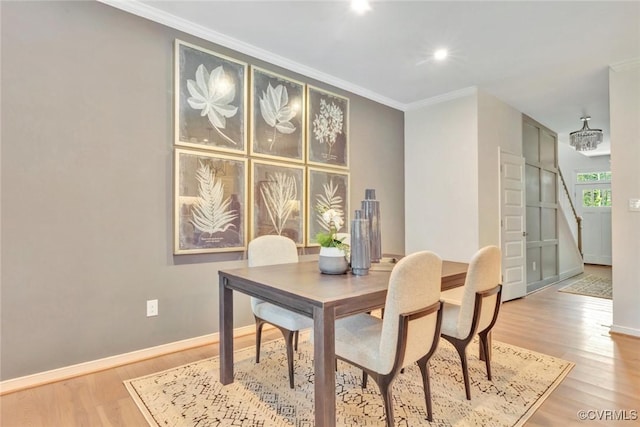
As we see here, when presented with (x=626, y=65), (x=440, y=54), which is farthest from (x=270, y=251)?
(x=626, y=65)

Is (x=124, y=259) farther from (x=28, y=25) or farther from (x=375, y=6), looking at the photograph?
(x=375, y=6)

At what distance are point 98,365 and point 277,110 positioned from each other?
2463 mm

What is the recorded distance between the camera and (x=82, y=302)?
2.20 meters

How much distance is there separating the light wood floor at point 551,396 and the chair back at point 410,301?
80 centimetres

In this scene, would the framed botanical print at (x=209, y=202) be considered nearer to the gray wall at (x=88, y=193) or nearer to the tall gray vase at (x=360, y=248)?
the gray wall at (x=88, y=193)

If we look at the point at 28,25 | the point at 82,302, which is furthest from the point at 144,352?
the point at 28,25

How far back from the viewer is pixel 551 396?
6.38ft

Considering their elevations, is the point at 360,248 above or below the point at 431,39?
below

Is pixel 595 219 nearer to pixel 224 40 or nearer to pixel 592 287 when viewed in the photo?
pixel 592 287

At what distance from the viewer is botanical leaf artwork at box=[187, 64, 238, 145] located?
2654 millimetres

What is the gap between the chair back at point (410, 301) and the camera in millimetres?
1419

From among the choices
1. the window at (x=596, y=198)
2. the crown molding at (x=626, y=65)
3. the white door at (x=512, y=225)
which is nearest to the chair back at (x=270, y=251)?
the white door at (x=512, y=225)

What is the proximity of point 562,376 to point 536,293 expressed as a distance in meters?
2.81
